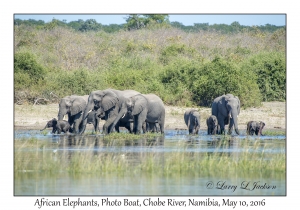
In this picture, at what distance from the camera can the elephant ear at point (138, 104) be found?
→ 27.5 metres

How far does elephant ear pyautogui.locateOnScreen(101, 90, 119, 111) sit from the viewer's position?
27578 mm

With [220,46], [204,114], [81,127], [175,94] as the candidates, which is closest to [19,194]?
[81,127]

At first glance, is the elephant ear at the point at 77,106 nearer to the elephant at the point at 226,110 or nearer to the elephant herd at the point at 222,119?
the elephant herd at the point at 222,119

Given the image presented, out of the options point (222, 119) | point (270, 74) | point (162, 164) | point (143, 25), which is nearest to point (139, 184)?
point (162, 164)

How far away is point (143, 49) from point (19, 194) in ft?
118

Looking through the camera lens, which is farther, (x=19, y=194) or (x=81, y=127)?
(x=81, y=127)

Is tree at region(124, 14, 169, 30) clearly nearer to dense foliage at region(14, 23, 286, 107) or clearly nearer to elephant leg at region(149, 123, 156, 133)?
dense foliage at region(14, 23, 286, 107)

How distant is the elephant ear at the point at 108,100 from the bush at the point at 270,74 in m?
10.9

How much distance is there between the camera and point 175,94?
115ft

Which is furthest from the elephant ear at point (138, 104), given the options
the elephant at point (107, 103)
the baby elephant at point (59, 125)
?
the baby elephant at point (59, 125)

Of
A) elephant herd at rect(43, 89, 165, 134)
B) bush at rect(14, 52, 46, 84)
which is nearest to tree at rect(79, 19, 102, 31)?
bush at rect(14, 52, 46, 84)

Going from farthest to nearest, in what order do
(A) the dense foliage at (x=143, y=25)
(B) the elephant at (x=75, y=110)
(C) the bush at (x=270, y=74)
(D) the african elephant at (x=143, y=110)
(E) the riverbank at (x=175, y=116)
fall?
(A) the dense foliage at (x=143, y=25)
(C) the bush at (x=270, y=74)
(E) the riverbank at (x=175, y=116)
(B) the elephant at (x=75, y=110)
(D) the african elephant at (x=143, y=110)

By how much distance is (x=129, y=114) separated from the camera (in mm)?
27625

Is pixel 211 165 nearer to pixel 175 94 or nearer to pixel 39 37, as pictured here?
pixel 175 94
